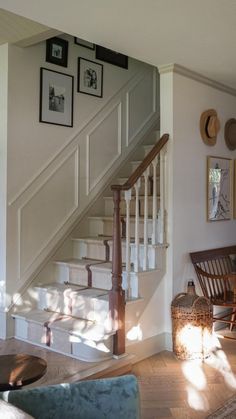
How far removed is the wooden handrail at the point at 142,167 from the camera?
336 centimetres

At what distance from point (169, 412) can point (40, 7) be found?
8.55 ft

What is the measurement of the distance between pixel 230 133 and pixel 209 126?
1.50ft

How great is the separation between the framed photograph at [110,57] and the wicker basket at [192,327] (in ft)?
8.79

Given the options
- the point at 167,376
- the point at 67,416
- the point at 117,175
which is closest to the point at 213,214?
the point at 117,175

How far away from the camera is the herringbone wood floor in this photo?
8.88 ft

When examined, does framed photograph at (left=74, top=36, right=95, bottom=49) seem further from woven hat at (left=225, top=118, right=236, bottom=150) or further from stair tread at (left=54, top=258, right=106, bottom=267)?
stair tread at (left=54, top=258, right=106, bottom=267)

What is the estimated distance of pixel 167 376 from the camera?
321 centimetres

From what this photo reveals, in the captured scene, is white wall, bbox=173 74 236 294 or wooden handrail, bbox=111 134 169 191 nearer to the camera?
wooden handrail, bbox=111 134 169 191

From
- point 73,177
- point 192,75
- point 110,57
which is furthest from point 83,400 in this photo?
point 110,57

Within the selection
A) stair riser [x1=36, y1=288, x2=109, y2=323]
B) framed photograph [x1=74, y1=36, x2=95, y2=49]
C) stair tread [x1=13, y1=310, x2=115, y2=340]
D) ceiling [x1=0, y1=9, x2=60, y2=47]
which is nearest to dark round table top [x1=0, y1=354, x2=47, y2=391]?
stair tread [x1=13, y1=310, x2=115, y2=340]

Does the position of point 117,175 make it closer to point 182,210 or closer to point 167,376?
point 182,210

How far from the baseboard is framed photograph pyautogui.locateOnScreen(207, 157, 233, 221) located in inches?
47.8

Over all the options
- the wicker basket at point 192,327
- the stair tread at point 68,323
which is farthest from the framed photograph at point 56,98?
the wicker basket at point 192,327

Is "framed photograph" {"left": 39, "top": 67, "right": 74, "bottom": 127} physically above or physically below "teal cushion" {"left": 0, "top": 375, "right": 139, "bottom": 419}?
above
